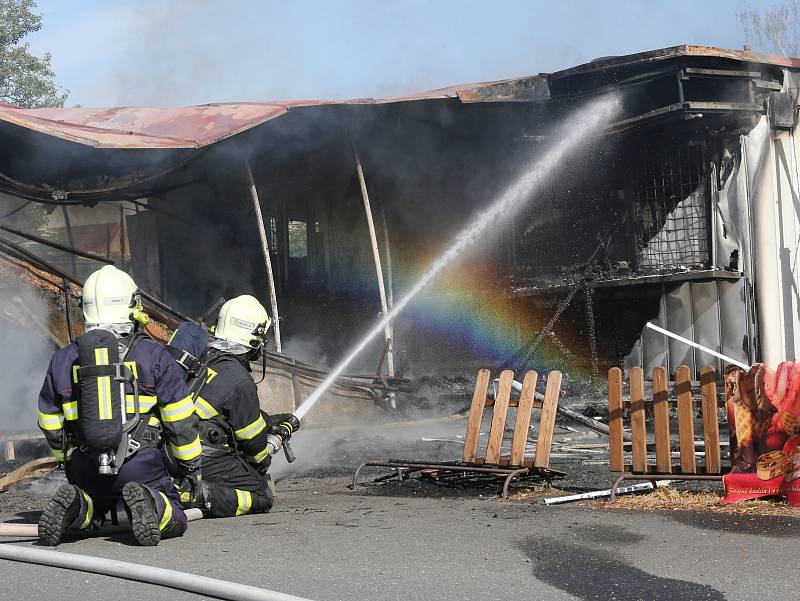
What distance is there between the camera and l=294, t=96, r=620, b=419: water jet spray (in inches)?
519

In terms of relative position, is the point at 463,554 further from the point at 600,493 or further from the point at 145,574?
the point at 600,493

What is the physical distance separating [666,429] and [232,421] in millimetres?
2839

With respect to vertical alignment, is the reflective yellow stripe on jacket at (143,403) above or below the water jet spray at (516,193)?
below

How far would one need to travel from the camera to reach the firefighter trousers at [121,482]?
17.6 feet

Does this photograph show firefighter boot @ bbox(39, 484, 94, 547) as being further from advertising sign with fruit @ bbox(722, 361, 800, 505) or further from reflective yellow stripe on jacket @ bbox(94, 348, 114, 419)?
advertising sign with fruit @ bbox(722, 361, 800, 505)

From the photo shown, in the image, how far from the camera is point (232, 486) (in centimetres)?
625

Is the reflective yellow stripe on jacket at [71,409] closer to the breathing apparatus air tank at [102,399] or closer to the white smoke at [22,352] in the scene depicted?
the breathing apparatus air tank at [102,399]

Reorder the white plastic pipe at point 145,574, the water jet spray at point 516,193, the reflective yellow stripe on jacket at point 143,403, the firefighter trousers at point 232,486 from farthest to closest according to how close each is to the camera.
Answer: the water jet spray at point 516,193 → the firefighter trousers at point 232,486 → the reflective yellow stripe on jacket at point 143,403 → the white plastic pipe at point 145,574

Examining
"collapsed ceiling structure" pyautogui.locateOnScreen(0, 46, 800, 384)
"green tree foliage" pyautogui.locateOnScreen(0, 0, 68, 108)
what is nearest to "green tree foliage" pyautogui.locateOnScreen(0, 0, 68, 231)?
"green tree foliage" pyautogui.locateOnScreen(0, 0, 68, 108)

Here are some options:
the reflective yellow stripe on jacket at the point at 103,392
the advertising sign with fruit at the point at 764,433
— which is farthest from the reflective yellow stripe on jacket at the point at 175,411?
the advertising sign with fruit at the point at 764,433

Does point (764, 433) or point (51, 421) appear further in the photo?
point (764, 433)

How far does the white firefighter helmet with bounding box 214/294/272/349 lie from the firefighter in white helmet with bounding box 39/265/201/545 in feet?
2.41

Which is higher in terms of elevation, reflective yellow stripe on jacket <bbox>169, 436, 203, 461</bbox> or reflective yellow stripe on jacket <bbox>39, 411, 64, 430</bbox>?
A: reflective yellow stripe on jacket <bbox>39, 411, 64, 430</bbox>

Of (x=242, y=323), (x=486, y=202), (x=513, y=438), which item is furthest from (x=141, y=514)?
(x=486, y=202)
